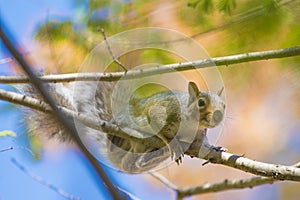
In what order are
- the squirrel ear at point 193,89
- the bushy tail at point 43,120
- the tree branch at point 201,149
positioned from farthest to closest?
the bushy tail at point 43,120
the squirrel ear at point 193,89
the tree branch at point 201,149

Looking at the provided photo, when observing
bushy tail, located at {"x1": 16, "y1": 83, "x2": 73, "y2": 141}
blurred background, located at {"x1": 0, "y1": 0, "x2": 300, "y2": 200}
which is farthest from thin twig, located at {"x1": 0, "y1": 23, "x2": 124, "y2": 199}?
bushy tail, located at {"x1": 16, "y1": 83, "x2": 73, "y2": 141}

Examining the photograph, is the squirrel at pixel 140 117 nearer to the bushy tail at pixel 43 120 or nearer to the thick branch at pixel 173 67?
the bushy tail at pixel 43 120

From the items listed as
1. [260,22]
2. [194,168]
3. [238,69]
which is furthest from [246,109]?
[260,22]

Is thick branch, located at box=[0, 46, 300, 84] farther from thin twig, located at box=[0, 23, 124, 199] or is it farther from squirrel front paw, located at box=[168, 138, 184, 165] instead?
thin twig, located at box=[0, 23, 124, 199]

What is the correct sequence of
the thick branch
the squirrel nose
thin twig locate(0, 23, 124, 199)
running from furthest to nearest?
the squirrel nose < the thick branch < thin twig locate(0, 23, 124, 199)

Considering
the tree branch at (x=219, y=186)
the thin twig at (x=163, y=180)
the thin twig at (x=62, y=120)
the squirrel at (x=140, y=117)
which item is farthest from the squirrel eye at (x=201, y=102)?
the thin twig at (x=62, y=120)

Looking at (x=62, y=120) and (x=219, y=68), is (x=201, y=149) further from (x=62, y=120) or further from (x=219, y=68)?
(x=62, y=120)
